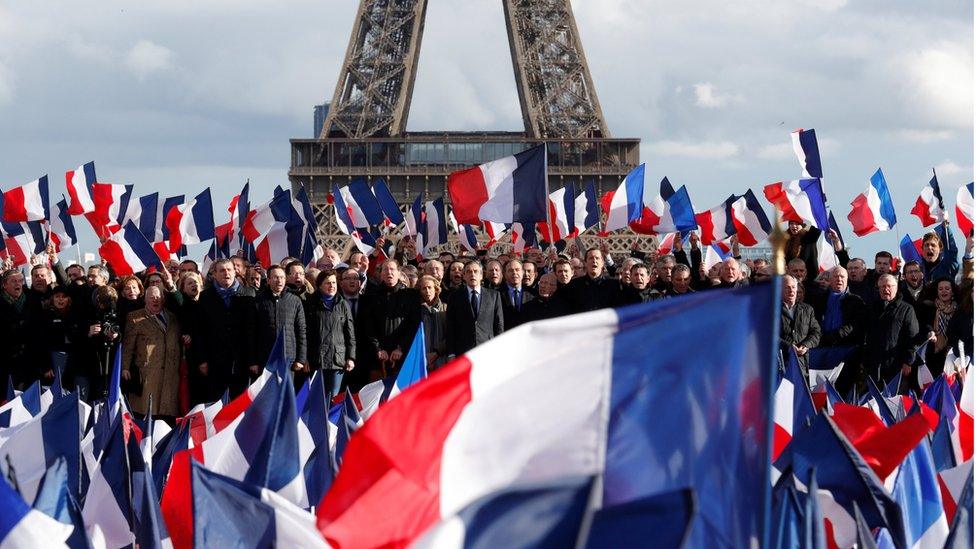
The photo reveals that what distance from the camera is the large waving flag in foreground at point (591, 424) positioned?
8.82ft

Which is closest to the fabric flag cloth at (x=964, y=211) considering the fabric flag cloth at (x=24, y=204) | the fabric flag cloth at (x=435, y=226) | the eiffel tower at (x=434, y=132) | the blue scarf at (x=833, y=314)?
the blue scarf at (x=833, y=314)

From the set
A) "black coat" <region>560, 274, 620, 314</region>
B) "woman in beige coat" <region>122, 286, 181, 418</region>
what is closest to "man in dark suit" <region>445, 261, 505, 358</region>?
"black coat" <region>560, 274, 620, 314</region>

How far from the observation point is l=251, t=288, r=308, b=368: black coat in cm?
991

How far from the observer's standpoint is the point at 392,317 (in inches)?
403

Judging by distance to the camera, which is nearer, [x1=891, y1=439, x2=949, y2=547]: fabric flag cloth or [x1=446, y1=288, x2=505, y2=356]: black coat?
[x1=891, y1=439, x2=949, y2=547]: fabric flag cloth

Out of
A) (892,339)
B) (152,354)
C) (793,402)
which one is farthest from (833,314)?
(152,354)

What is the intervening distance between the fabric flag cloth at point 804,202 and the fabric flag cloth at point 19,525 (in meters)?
11.2

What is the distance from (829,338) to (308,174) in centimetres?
5033

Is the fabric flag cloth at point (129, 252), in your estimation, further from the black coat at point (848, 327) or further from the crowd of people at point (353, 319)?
the black coat at point (848, 327)

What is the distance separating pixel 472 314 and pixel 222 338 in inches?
68.7

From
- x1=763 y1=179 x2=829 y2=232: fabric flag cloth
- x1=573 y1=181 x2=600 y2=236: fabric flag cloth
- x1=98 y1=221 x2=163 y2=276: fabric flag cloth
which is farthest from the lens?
x1=573 y1=181 x2=600 y2=236: fabric flag cloth

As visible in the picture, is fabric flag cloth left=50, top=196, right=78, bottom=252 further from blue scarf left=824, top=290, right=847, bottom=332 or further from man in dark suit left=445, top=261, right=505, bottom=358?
blue scarf left=824, top=290, right=847, bottom=332

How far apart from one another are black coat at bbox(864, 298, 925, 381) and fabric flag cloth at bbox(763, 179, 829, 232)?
4.22m

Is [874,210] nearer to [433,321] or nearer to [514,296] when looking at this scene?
[514,296]
